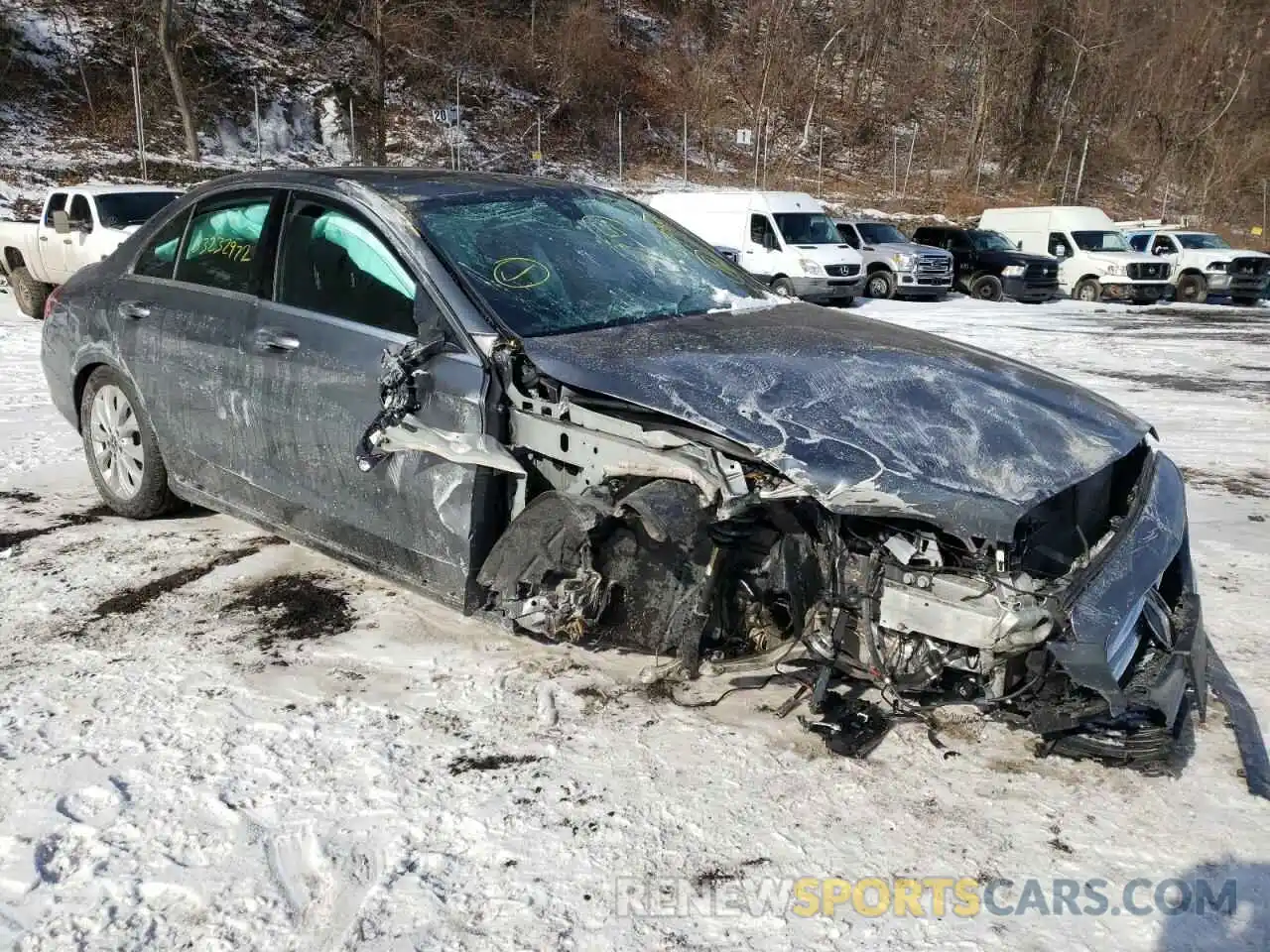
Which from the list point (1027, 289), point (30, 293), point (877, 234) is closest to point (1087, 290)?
point (1027, 289)

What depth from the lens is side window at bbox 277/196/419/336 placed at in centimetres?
362

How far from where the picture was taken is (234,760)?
2930mm

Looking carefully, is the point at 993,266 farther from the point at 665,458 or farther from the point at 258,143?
the point at 665,458

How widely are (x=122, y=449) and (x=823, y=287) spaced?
1473cm

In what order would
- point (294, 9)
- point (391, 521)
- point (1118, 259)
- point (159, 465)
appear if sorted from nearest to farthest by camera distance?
point (391, 521), point (159, 465), point (1118, 259), point (294, 9)

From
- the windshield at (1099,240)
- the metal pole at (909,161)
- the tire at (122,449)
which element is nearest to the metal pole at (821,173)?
the metal pole at (909,161)

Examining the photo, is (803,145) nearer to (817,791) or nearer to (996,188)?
(996,188)

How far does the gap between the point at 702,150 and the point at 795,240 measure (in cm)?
2054

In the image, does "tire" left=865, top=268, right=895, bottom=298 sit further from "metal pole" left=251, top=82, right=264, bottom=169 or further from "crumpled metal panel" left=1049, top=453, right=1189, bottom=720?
"crumpled metal panel" left=1049, top=453, right=1189, bottom=720

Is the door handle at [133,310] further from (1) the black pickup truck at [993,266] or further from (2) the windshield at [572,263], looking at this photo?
(1) the black pickup truck at [993,266]

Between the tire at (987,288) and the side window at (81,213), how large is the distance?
1736cm

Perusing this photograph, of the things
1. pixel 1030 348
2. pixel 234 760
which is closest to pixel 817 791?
pixel 234 760

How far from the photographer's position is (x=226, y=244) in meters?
4.30

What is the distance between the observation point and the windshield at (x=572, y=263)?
11.8ft
